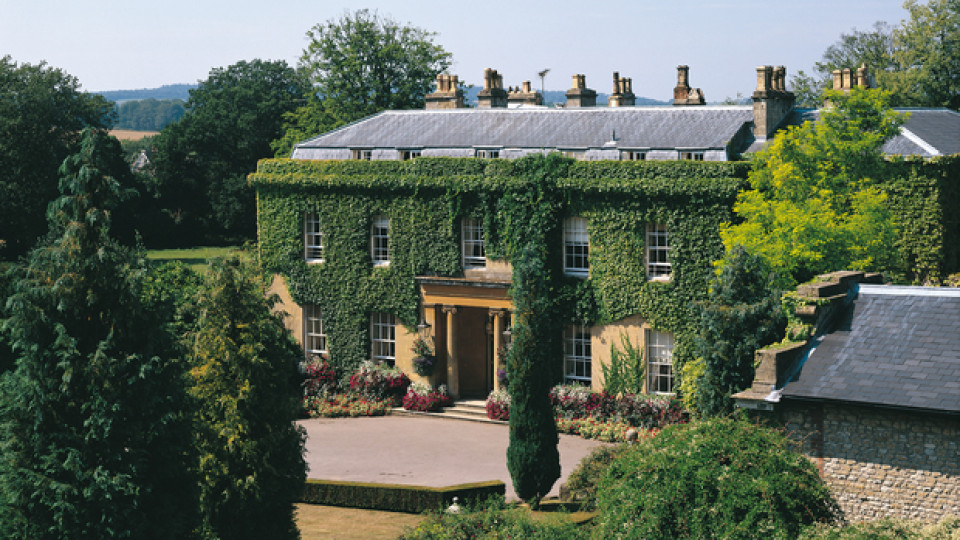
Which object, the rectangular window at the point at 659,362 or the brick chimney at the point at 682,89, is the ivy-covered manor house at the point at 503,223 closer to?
the rectangular window at the point at 659,362

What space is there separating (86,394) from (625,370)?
65.7ft

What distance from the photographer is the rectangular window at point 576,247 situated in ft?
112

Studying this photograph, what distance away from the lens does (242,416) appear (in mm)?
20859

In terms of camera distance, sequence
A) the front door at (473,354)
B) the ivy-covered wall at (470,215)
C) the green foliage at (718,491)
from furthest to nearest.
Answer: the front door at (473,354), the ivy-covered wall at (470,215), the green foliage at (718,491)

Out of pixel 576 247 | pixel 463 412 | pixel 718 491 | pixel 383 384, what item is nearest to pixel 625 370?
pixel 576 247

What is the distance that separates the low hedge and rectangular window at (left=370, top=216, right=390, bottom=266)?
1173 centimetres

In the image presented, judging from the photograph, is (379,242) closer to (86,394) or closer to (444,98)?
(444,98)

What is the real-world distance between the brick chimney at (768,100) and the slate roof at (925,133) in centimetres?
76

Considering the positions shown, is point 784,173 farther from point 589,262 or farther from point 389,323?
point 389,323

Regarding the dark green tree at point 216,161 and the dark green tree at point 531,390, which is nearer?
the dark green tree at point 531,390

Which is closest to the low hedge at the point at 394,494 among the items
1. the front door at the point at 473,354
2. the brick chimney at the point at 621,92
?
the front door at the point at 473,354

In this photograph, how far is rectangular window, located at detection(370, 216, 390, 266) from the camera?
37.7 meters

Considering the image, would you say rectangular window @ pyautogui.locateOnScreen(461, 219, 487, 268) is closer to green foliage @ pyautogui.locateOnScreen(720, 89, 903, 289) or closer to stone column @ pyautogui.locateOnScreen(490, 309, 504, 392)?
stone column @ pyautogui.locateOnScreen(490, 309, 504, 392)

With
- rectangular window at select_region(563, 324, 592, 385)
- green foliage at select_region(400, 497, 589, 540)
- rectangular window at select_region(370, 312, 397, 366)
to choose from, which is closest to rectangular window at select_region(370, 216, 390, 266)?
rectangular window at select_region(370, 312, 397, 366)
